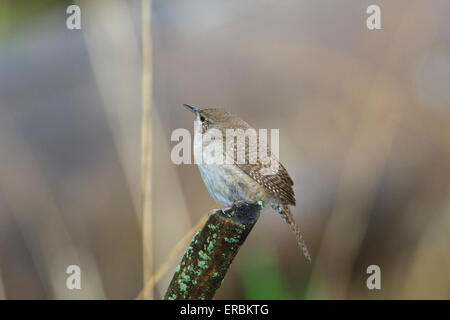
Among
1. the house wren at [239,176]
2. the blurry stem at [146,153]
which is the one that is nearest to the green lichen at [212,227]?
the blurry stem at [146,153]

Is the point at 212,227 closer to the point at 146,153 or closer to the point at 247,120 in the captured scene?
the point at 146,153

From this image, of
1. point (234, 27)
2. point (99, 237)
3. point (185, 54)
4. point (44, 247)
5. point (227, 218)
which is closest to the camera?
point (227, 218)

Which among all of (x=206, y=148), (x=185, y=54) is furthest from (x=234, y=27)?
(x=206, y=148)

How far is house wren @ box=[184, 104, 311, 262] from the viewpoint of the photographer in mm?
2111

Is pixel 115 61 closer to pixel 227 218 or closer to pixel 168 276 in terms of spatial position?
pixel 168 276

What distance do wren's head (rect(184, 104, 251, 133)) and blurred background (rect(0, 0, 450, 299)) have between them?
0.48 meters

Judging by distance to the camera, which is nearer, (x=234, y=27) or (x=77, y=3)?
(x=77, y=3)

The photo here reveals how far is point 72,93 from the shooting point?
325 centimetres

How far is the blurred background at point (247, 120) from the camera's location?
8.72ft

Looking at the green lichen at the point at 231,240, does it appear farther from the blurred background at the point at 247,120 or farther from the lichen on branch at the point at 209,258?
the blurred background at the point at 247,120

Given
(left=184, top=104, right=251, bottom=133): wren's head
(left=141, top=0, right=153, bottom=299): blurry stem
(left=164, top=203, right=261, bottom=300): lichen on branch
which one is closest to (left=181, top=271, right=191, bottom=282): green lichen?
(left=164, top=203, right=261, bottom=300): lichen on branch

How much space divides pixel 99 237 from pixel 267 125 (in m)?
1.09

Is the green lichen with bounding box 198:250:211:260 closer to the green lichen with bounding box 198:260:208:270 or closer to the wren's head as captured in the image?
the green lichen with bounding box 198:260:208:270

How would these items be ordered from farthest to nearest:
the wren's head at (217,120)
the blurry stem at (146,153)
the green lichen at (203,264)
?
1. the wren's head at (217,120)
2. the blurry stem at (146,153)
3. the green lichen at (203,264)
